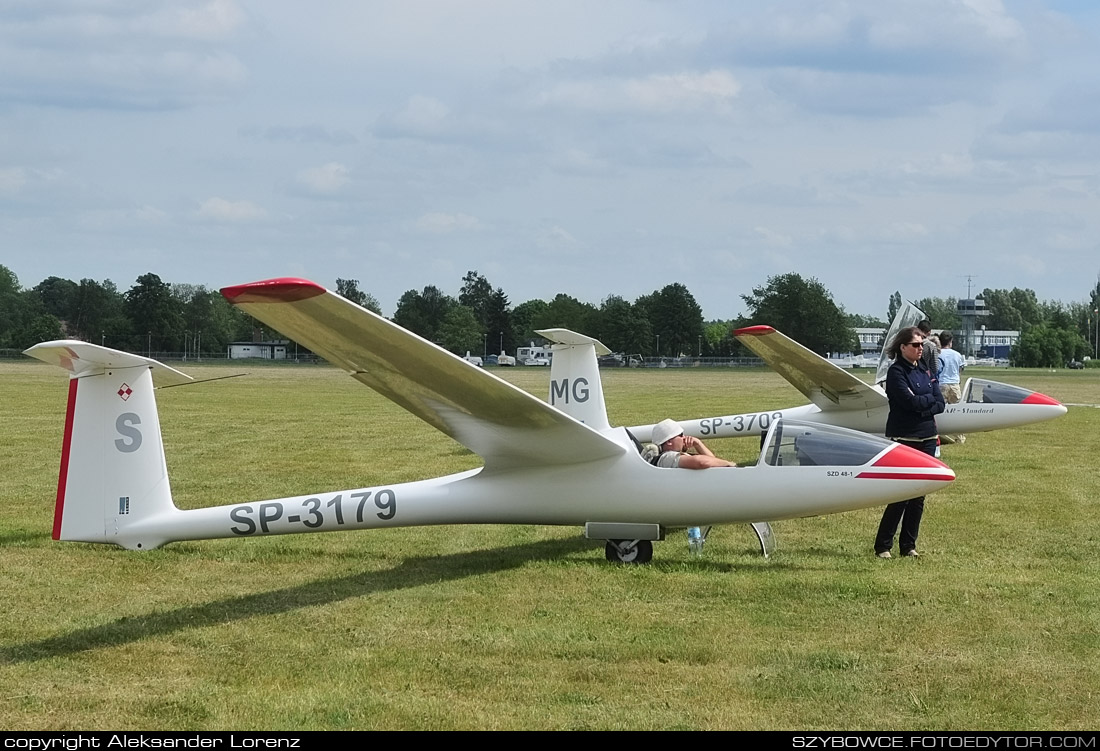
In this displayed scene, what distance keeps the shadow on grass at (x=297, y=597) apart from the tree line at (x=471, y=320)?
9425cm

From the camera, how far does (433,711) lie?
5555 mm

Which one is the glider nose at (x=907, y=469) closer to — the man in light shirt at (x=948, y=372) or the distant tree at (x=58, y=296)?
the man in light shirt at (x=948, y=372)

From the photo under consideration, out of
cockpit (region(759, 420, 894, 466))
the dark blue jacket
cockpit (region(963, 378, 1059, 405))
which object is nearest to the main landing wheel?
cockpit (region(759, 420, 894, 466))

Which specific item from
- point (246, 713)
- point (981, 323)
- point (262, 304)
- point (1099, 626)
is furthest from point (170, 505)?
point (981, 323)

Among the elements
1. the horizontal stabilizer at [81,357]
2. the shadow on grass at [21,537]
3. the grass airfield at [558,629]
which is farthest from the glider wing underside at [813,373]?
the horizontal stabilizer at [81,357]

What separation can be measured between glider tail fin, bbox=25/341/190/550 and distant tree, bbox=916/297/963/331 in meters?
167

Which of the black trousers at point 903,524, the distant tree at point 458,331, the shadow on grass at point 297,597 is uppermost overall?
the distant tree at point 458,331

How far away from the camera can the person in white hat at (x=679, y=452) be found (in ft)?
28.7

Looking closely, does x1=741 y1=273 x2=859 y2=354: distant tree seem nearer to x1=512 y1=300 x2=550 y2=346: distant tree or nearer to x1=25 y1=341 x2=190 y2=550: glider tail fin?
x1=512 y1=300 x2=550 y2=346: distant tree

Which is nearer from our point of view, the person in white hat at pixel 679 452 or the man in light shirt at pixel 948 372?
the person in white hat at pixel 679 452

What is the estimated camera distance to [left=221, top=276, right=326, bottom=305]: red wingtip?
607 centimetres

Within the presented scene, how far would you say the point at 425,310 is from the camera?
118 meters

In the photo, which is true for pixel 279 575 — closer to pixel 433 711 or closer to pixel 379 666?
pixel 379 666

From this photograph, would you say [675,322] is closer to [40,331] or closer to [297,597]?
[40,331]
